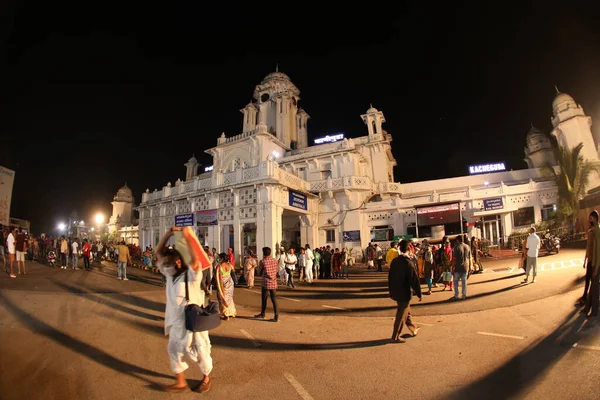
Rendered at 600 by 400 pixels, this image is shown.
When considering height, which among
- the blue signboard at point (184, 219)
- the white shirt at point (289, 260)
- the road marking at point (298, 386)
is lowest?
the road marking at point (298, 386)

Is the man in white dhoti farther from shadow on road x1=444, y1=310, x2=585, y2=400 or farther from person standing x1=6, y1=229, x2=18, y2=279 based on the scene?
person standing x1=6, y1=229, x2=18, y2=279

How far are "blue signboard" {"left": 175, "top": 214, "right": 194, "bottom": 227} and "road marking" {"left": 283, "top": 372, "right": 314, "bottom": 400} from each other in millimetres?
19608

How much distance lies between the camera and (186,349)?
368 cm

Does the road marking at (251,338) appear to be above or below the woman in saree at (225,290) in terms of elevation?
below

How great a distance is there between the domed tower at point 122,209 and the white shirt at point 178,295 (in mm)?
46321

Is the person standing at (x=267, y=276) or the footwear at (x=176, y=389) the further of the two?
the person standing at (x=267, y=276)

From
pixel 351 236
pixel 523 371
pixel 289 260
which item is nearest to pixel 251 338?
pixel 523 371

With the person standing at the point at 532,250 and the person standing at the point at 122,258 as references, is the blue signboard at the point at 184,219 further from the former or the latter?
the person standing at the point at 532,250

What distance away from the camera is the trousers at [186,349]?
3682mm

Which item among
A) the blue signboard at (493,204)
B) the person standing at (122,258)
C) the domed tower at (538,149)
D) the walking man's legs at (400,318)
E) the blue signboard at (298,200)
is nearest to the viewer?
the walking man's legs at (400,318)

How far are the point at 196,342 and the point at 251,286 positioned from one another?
9992 mm

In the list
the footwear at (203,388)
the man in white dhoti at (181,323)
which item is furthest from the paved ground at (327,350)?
the man in white dhoti at (181,323)

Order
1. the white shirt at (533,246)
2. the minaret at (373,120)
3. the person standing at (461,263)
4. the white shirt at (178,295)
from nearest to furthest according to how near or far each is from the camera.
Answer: the white shirt at (178,295) < the person standing at (461,263) < the white shirt at (533,246) < the minaret at (373,120)

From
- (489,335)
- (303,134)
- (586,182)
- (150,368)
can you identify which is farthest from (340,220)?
(150,368)
